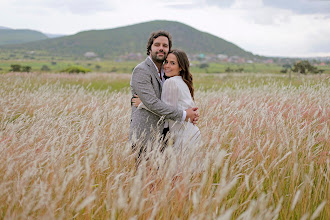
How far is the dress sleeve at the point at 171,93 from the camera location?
3191mm

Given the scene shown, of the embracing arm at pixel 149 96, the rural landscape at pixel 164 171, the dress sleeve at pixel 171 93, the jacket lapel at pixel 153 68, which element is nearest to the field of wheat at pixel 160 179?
the rural landscape at pixel 164 171

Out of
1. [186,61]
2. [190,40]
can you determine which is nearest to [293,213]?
[186,61]

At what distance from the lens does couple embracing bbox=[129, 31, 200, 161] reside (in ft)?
10.3

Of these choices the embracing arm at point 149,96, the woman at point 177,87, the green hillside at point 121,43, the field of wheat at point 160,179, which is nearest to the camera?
the field of wheat at point 160,179

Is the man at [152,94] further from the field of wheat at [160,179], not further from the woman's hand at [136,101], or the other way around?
the field of wheat at [160,179]

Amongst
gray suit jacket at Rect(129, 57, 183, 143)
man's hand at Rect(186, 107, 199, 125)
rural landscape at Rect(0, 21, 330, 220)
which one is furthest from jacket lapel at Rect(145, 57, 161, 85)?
rural landscape at Rect(0, 21, 330, 220)

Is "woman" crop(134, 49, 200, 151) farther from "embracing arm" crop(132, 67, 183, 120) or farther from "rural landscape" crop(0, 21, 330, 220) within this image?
"rural landscape" crop(0, 21, 330, 220)

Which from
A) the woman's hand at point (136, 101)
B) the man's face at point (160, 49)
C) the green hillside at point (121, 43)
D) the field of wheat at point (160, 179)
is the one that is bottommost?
the field of wheat at point (160, 179)

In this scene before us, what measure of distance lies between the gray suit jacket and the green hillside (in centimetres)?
14066

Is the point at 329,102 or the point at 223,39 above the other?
the point at 223,39

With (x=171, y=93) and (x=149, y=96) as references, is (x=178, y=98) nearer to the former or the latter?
(x=171, y=93)

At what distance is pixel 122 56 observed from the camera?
140375mm

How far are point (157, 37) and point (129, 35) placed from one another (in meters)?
184

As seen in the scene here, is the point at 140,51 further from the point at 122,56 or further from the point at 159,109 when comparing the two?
the point at 159,109
